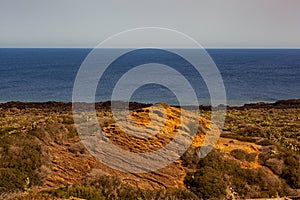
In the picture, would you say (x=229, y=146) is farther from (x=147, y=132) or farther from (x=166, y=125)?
(x=147, y=132)

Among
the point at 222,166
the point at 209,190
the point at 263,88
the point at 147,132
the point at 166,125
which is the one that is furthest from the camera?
the point at 263,88

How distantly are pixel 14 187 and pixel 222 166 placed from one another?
8029mm

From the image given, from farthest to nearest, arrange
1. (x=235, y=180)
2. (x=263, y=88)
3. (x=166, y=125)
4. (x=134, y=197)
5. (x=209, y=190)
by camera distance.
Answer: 1. (x=263, y=88)
2. (x=166, y=125)
3. (x=235, y=180)
4. (x=209, y=190)
5. (x=134, y=197)

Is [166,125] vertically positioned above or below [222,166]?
above

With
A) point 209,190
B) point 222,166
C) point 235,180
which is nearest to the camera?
point 209,190

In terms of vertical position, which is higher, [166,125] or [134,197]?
[166,125]

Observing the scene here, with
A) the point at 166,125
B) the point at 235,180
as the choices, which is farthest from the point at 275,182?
the point at 166,125

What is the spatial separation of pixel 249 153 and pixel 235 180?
10.5ft

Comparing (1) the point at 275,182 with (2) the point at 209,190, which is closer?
(2) the point at 209,190

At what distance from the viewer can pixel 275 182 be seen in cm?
1318

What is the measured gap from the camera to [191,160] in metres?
13.9

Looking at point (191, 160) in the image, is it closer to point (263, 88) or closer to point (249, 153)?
point (249, 153)

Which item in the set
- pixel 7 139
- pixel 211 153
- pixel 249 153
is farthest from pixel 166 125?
pixel 7 139

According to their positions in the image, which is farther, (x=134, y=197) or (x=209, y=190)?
(x=209, y=190)
